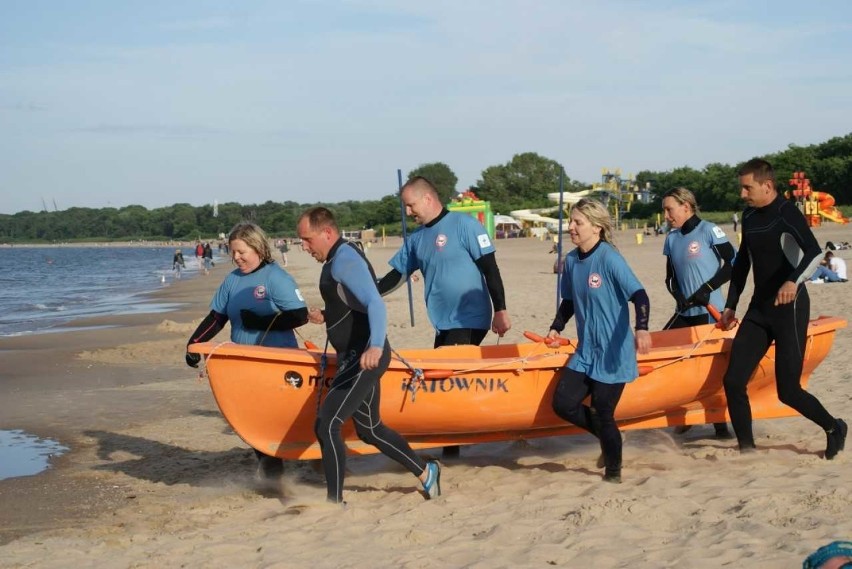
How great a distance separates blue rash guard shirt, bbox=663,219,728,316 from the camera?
6.74 m

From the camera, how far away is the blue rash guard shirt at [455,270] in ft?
21.3

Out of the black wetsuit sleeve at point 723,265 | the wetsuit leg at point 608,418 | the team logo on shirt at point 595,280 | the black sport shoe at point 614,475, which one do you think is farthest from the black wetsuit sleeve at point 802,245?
the black sport shoe at point 614,475

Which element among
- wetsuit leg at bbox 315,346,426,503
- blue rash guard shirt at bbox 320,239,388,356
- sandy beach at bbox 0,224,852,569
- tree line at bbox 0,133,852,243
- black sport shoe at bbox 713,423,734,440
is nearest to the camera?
sandy beach at bbox 0,224,852,569

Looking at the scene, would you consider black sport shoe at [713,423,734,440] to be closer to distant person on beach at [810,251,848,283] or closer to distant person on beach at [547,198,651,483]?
distant person on beach at [547,198,651,483]

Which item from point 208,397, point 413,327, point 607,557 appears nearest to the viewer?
point 607,557

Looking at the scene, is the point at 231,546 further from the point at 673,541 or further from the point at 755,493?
the point at 755,493

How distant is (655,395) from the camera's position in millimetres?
6316

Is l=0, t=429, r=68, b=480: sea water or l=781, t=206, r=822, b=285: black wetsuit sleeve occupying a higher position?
l=781, t=206, r=822, b=285: black wetsuit sleeve

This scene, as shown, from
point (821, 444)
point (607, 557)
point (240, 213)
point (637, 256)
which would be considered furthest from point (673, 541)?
point (240, 213)

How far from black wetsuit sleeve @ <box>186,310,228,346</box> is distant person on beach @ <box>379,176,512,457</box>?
41.9 inches

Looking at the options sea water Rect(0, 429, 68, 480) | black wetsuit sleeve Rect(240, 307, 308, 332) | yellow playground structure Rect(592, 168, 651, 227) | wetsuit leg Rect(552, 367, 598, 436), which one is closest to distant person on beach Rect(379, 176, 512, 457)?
black wetsuit sleeve Rect(240, 307, 308, 332)

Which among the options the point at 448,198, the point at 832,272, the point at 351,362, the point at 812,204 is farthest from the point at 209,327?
the point at 448,198

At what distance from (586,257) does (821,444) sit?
211cm

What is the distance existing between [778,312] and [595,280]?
1162mm
